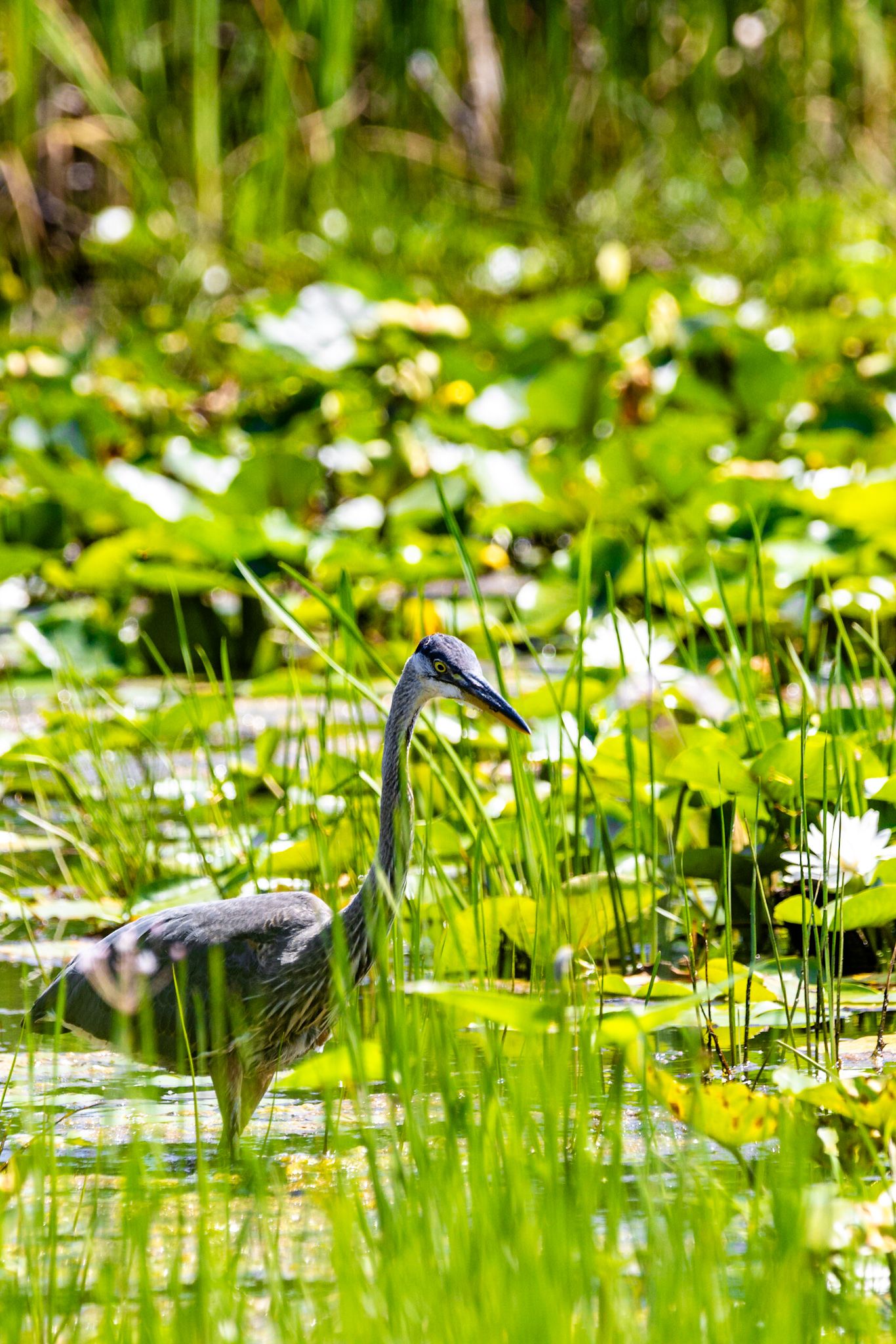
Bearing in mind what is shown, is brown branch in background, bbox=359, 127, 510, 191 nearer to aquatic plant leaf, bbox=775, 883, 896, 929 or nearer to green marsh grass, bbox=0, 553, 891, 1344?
green marsh grass, bbox=0, 553, 891, 1344

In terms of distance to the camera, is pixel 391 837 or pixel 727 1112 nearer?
pixel 727 1112

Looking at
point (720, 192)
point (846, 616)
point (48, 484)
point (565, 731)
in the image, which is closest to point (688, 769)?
point (565, 731)

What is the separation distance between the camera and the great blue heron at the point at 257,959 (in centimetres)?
195

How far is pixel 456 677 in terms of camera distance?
6.60ft

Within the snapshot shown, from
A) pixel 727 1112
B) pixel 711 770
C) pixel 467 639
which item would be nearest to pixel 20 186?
pixel 467 639

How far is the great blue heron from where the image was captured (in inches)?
76.8

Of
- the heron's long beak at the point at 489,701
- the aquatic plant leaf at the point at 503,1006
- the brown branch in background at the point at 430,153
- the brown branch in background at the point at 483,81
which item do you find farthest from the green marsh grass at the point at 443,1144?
the brown branch in background at the point at 483,81

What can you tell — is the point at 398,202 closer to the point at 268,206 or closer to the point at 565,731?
the point at 268,206

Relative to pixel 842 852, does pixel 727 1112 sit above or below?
below

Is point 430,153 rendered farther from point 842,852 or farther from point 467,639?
point 842,852

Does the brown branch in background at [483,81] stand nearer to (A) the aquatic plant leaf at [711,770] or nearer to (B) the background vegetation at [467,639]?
(B) the background vegetation at [467,639]

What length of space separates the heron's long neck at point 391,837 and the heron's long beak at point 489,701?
66 mm

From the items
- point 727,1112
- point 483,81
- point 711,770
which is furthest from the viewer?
point 483,81

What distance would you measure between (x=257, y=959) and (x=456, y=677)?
38cm
